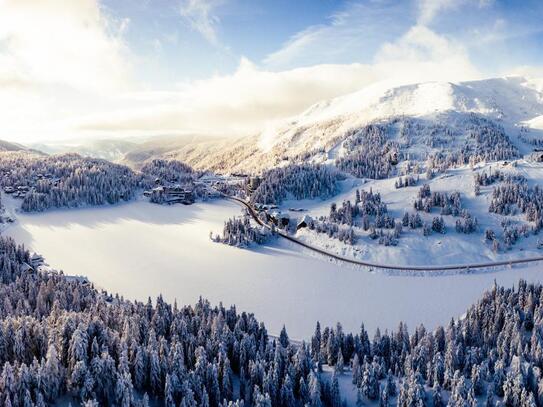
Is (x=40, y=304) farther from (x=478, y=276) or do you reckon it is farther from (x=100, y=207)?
(x=100, y=207)

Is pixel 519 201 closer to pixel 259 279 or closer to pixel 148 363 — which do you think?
pixel 259 279

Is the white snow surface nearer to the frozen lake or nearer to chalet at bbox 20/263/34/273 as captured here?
the frozen lake

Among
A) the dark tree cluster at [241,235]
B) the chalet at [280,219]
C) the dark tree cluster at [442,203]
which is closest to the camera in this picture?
the dark tree cluster at [241,235]

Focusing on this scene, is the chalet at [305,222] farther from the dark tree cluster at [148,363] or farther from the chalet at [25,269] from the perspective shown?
the chalet at [25,269]

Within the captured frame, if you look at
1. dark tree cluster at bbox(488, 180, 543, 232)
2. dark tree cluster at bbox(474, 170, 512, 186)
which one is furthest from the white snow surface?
dark tree cluster at bbox(474, 170, 512, 186)

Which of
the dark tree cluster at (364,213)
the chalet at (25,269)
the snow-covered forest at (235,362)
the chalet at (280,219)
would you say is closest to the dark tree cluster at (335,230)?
the dark tree cluster at (364,213)

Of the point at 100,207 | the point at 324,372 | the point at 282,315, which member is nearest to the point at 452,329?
the point at 324,372

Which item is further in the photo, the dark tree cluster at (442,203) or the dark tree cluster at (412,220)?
the dark tree cluster at (442,203)
